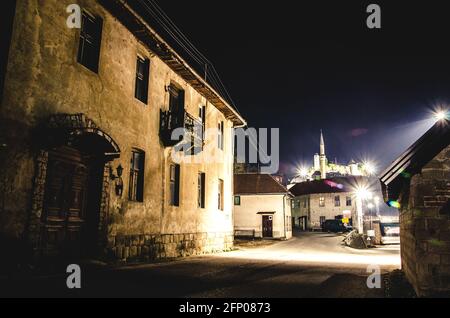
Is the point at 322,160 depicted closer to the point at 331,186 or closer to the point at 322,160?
the point at 322,160

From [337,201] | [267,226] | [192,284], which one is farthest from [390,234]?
[192,284]

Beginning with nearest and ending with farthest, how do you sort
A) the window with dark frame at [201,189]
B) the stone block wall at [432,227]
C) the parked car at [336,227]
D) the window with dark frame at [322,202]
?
the stone block wall at [432,227] < the window with dark frame at [201,189] < the parked car at [336,227] < the window with dark frame at [322,202]

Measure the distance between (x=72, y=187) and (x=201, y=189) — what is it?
8.94 metres

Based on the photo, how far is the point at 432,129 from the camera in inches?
239

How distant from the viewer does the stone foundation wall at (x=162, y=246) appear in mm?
10453

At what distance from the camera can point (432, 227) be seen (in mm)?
5609

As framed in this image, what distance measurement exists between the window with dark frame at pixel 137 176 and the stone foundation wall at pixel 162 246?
1548mm

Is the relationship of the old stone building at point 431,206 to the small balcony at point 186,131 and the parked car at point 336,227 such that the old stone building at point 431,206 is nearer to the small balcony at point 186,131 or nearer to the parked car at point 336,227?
the small balcony at point 186,131

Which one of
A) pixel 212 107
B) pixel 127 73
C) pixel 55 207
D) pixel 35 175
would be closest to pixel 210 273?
pixel 55 207

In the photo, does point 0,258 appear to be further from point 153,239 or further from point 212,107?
point 212,107

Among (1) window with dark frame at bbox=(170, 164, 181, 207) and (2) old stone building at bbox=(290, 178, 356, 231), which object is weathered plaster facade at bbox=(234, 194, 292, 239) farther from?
(2) old stone building at bbox=(290, 178, 356, 231)

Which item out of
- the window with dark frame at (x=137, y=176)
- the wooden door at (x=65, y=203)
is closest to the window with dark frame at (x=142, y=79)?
the window with dark frame at (x=137, y=176)

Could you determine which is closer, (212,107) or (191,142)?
Answer: (191,142)

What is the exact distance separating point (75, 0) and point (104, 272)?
8.04m
